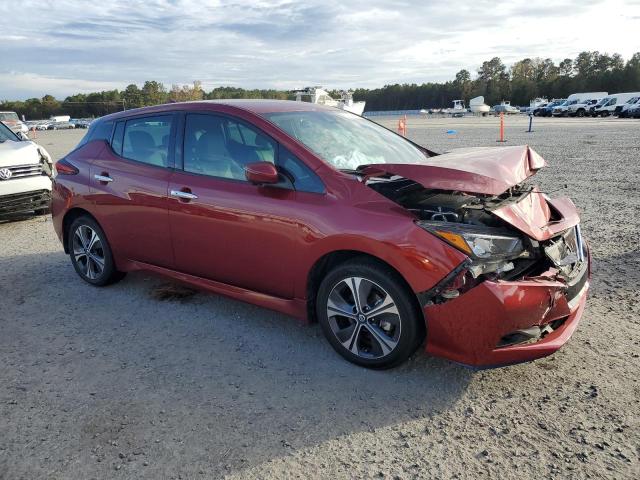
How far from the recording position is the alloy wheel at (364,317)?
3.21 m

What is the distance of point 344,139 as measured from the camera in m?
4.09

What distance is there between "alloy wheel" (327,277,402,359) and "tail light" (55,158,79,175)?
3240 millimetres

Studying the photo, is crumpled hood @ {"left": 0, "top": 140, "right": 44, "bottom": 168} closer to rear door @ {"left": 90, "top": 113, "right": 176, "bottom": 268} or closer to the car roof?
rear door @ {"left": 90, "top": 113, "right": 176, "bottom": 268}

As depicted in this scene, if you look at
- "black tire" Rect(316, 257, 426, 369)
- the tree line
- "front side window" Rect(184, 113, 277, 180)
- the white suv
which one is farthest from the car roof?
the tree line

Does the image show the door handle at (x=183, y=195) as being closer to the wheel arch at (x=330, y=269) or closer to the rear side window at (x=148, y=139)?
the rear side window at (x=148, y=139)

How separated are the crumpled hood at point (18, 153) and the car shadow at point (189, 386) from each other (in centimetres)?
432

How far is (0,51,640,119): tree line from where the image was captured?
304ft


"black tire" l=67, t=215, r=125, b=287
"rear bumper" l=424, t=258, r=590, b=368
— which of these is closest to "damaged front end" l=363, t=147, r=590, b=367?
"rear bumper" l=424, t=258, r=590, b=368

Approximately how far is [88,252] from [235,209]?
7.26 feet

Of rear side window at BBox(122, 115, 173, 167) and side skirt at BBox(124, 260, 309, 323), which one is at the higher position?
rear side window at BBox(122, 115, 173, 167)

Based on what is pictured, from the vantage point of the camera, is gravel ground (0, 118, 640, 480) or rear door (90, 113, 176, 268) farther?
rear door (90, 113, 176, 268)

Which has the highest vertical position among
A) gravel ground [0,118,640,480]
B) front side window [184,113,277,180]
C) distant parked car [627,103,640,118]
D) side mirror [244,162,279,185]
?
front side window [184,113,277,180]

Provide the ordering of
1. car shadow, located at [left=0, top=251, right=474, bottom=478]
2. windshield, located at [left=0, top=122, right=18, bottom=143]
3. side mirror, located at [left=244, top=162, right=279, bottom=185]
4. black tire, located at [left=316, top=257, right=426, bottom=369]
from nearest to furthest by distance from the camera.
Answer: car shadow, located at [left=0, top=251, right=474, bottom=478] < black tire, located at [left=316, top=257, right=426, bottom=369] < side mirror, located at [left=244, top=162, right=279, bottom=185] < windshield, located at [left=0, top=122, right=18, bottom=143]

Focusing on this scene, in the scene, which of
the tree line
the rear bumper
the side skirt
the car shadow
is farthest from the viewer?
the tree line
